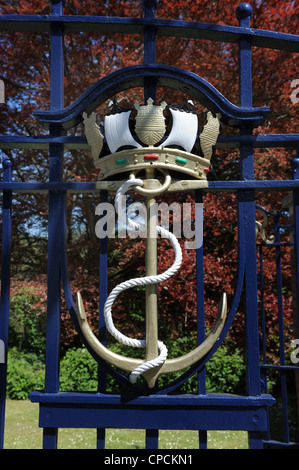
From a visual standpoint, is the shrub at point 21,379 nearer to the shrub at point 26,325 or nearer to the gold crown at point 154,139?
the shrub at point 26,325

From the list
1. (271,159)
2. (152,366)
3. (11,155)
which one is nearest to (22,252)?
(11,155)

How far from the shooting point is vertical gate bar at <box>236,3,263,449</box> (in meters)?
2.22

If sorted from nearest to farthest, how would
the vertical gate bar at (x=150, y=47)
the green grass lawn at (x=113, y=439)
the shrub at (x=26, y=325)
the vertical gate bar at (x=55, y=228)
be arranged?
the vertical gate bar at (x=55, y=228), the vertical gate bar at (x=150, y=47), the green grass lawn at (x=113, y=439), the shrub at (x=26, y=325)

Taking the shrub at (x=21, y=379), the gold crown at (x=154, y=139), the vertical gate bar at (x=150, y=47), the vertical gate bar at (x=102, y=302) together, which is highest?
the vertical gate bar at (x=150, y=47)

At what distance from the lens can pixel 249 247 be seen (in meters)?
2.30

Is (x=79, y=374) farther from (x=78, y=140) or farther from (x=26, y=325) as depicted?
(x=78, y=140)

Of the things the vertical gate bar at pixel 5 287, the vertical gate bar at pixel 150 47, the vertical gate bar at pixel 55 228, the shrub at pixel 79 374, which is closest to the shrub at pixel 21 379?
the shrub at pixel 79 374

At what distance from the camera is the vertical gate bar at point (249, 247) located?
87.3 inches

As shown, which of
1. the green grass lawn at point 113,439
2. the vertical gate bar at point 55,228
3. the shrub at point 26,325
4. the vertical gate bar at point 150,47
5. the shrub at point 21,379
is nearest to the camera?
the vertical gate bar at point 55,228

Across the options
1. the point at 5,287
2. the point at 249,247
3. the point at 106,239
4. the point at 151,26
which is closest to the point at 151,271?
the point at 106,239

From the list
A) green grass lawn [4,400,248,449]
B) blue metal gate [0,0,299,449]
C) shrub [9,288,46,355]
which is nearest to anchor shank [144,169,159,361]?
blue metal gate [0,0,299,449]

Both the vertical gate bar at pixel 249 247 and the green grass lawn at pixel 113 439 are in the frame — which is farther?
the green grass lawn at pixel 113 439

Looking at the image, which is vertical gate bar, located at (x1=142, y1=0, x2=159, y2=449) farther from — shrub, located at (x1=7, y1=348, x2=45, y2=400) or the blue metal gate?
shrub, located at (x1=7, y1=348, x2=45, y2=400)

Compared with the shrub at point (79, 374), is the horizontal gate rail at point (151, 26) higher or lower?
higher
